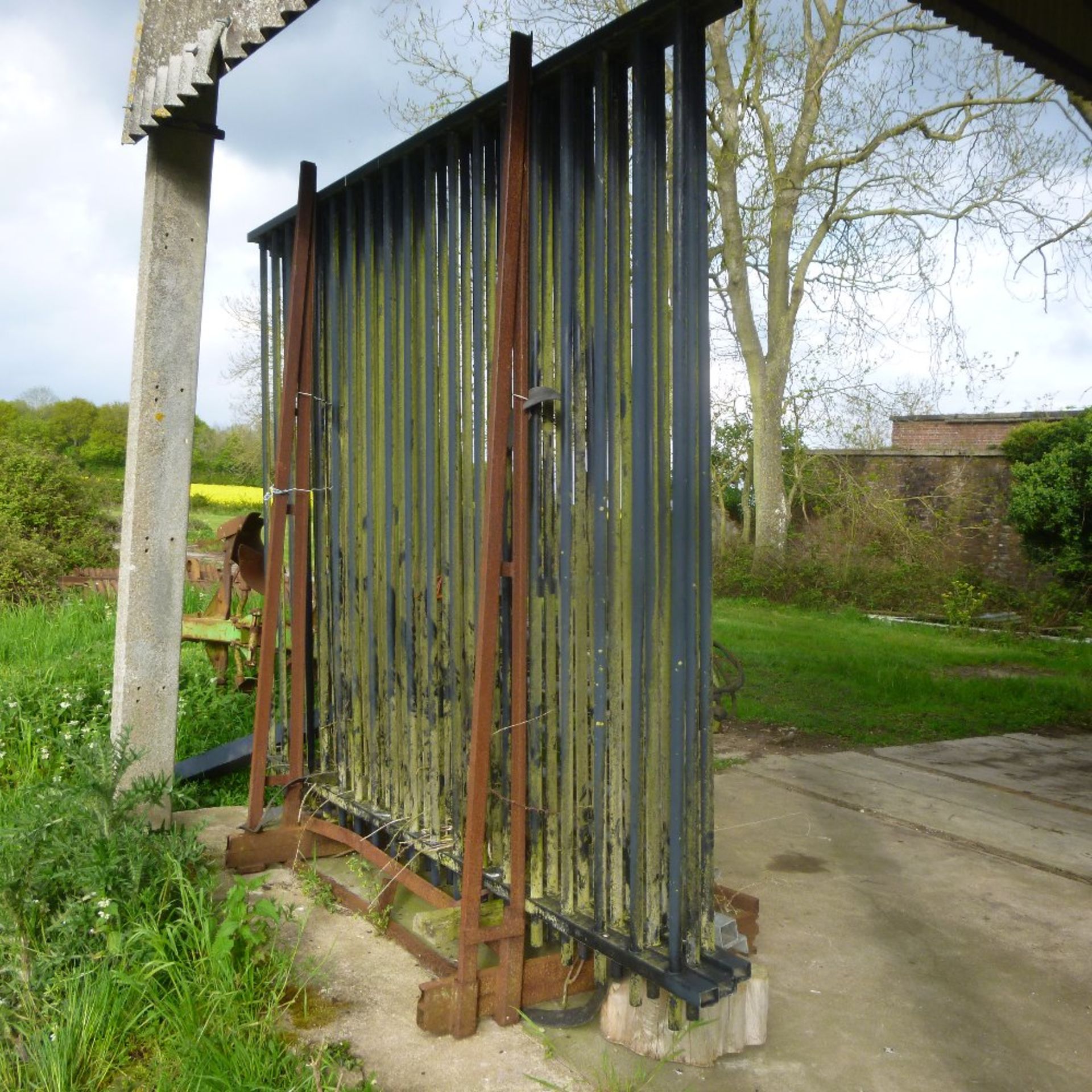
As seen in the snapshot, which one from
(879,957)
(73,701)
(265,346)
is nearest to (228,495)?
(73,701)

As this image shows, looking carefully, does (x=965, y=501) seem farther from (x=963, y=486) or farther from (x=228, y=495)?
(x=228, y=495)

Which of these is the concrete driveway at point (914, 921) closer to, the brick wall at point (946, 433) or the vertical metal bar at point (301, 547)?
the vertical metal bar at point (301, 547)

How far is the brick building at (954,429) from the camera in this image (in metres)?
18.9

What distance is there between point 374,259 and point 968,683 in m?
7.39

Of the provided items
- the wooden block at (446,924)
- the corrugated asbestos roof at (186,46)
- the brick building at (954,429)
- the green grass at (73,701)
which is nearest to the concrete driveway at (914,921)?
the wooden block at (446,924)

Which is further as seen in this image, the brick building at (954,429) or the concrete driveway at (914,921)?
the brick building at (954,429)

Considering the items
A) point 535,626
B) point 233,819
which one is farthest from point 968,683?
point 535,626

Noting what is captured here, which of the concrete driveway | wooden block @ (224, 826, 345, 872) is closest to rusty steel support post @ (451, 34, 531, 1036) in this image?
the concrete driveway

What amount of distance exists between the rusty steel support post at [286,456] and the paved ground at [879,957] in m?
0.50

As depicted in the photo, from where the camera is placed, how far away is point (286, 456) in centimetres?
418

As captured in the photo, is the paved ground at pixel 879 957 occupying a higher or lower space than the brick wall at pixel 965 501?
lower

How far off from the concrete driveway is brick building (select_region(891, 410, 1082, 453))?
525 inches

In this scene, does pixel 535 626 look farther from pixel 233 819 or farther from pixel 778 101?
pixel 778 101

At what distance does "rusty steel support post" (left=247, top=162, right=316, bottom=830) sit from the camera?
4.18 metres
